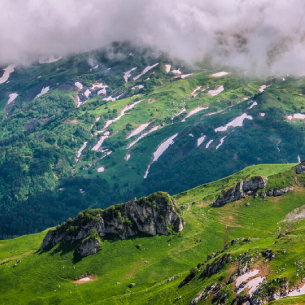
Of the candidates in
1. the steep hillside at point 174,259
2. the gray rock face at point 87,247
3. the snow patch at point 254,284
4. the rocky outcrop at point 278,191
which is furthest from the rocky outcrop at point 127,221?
the snow patch at point 254,284

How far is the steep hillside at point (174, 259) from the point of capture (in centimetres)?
9825

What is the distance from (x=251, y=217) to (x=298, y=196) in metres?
29.8

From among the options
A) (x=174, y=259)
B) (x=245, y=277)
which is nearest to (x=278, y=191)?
(x=174, y=259)

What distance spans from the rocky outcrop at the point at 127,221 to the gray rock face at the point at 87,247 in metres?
6.26

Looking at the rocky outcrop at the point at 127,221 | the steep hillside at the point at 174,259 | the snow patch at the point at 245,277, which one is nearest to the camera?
the snow patch at the point at 245,277

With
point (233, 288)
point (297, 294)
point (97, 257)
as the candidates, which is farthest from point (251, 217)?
point (297, 294)

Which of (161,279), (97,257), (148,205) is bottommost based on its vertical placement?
(161,279)

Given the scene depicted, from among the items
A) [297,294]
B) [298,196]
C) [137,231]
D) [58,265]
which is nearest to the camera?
[297,294]

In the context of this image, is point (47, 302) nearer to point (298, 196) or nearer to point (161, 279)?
point (161, 279)

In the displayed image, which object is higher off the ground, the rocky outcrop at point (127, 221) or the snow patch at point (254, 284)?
the rocky outcrop at point (127, 221)

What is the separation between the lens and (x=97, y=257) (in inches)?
6348

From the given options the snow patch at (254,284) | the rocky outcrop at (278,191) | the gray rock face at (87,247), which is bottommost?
the snow patch at (254,284)

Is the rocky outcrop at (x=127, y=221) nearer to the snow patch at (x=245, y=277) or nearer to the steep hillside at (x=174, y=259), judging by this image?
the steep hillside at (x=174, y=259)

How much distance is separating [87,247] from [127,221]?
23.4 m
